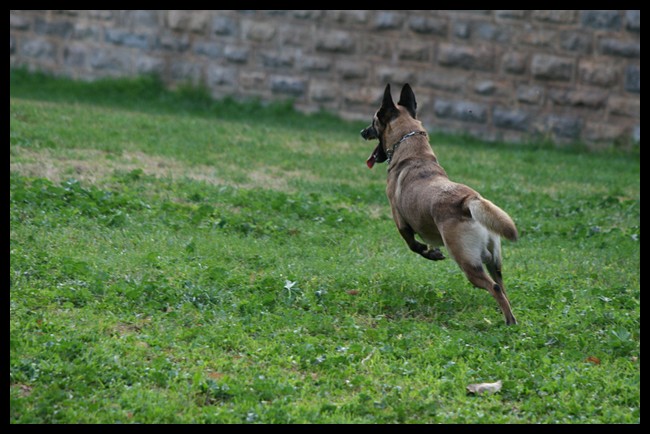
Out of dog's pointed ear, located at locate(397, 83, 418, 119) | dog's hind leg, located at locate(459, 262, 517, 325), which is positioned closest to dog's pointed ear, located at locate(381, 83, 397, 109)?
dog's pointed ear, located at locate(397, 83, 418, 119)

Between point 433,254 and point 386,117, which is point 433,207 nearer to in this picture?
point 433,254

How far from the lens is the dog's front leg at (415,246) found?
294 inches

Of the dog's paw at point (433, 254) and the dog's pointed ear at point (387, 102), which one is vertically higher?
the dog's pointed ear at point (387, 102)

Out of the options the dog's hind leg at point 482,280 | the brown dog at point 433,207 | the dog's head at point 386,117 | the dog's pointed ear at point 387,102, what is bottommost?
the dog's hind leg at point 482,280

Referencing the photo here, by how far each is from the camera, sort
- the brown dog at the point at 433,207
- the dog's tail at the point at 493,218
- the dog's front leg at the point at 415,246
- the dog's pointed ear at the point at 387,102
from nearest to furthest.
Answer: the dog's tail at the point at 493,218 → the brown dog at the point at 433,207 → the dog's front leg at the point at 415,246 → the dog's pointed ear at the point at 387,102

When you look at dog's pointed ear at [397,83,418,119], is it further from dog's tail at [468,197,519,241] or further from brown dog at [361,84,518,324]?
dog's tail at [468,197,519,241]

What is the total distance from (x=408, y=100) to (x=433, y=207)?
148 cm

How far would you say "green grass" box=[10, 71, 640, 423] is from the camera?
5.29 metres

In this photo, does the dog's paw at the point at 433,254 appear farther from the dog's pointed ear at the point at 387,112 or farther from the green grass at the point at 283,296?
the dog's pointed ear at the point at 387,112

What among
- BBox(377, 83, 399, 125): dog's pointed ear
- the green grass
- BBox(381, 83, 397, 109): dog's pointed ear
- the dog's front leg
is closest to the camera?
the green grass

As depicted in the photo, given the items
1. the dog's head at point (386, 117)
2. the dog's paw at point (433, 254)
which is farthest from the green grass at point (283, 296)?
the dog's head at point (386, 117)

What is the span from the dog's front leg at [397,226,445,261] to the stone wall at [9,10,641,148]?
8.17 meters

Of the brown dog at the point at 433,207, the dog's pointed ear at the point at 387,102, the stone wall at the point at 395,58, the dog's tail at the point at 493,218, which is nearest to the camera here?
the dog's tail at the point at 493,218

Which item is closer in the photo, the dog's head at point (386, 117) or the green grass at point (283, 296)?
the green grass at point (283, 296)
